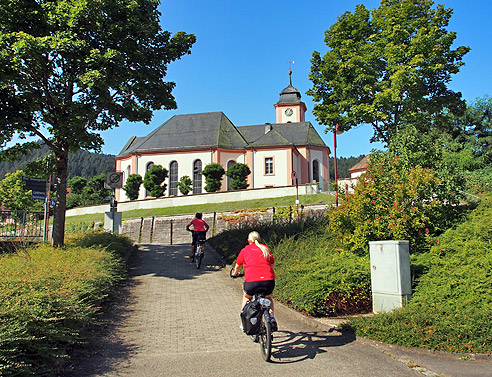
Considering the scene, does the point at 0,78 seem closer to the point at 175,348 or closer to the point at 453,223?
the point at 175,348

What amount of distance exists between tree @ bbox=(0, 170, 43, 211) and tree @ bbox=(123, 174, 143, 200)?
20886mm

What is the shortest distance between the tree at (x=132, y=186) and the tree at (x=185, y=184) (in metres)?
5.05

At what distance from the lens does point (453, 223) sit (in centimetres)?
1073

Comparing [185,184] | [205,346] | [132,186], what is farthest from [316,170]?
[205,346]

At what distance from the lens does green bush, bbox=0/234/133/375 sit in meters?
4.68

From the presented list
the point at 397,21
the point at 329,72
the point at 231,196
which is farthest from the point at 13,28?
the point at 231,196

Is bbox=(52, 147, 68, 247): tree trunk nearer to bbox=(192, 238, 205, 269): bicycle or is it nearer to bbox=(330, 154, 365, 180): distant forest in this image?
bbox=(192, 238, 205, 269): bicycle

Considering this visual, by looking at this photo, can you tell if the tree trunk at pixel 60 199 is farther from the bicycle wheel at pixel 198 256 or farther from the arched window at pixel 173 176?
the arched window at pixel 173 176

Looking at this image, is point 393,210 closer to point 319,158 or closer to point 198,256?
point 198,256

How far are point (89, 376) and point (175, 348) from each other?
1430 millimetres

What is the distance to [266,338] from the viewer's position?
570 centimetres

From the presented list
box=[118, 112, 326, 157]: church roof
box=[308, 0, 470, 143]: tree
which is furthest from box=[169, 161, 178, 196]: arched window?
box=[308, 0, 470, 143]: tree

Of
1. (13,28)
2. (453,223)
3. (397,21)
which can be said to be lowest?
A: (453,223)

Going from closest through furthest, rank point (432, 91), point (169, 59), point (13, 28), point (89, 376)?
1. point (89, 376)
2. point (13, 28)
3. point (169, 59)
4. point (432, 91)
